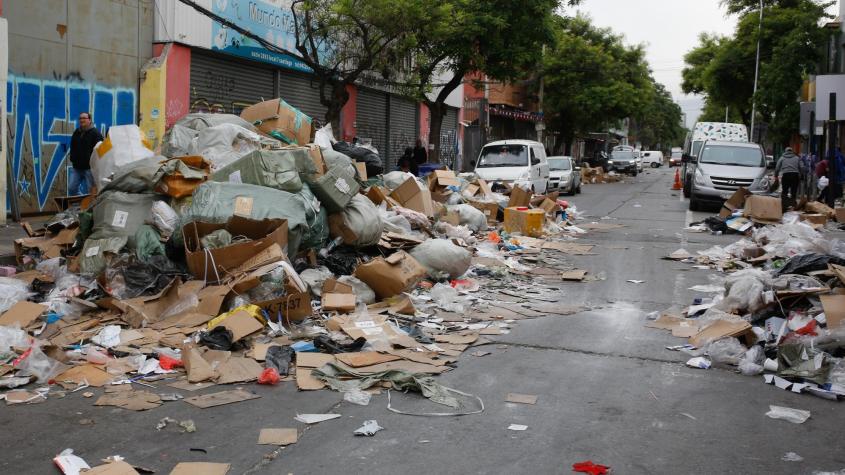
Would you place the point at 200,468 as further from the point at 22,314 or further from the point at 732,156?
the point at 732,156

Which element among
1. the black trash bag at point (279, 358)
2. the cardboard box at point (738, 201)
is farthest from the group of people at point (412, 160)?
the black trash bag at point (279, 358)

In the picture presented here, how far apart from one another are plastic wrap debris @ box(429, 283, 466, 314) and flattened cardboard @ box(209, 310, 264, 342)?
7.22 ft

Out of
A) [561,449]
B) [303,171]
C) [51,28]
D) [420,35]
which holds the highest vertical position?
[420,35]

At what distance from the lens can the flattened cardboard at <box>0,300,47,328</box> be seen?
6723 mm

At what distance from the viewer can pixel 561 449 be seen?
430 centimetres

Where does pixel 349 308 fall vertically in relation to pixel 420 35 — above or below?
below

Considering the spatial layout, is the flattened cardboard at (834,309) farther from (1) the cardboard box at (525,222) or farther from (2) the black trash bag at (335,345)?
(1) the cardboard box at (525,222)

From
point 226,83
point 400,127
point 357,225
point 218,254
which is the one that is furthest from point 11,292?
point 400,127

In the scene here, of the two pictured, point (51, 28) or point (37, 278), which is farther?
point (51, 28)

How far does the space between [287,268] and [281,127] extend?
4.44 metres

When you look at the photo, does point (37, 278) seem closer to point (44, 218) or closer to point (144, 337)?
point (144, 337)

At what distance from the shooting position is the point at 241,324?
6387 mm

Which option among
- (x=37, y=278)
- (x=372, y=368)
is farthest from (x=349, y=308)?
(x=37, y=278)

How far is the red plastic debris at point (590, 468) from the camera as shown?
Answer: 156 inches
